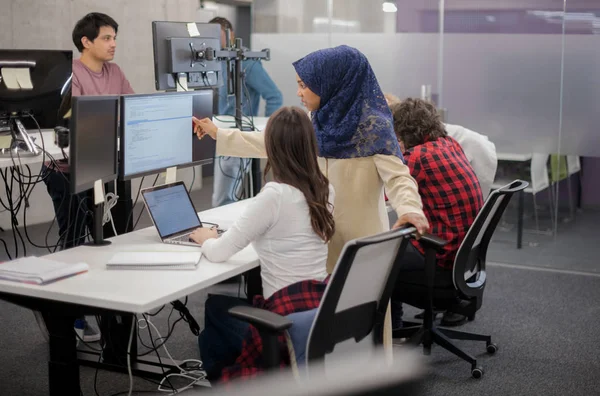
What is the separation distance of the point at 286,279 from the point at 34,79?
1.67 m

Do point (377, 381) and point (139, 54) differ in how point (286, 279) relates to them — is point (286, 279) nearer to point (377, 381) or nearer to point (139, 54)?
point (377, 381)

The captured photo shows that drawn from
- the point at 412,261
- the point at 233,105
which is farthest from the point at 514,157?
the point at 412,261

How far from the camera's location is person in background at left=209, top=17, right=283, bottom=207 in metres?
5.04

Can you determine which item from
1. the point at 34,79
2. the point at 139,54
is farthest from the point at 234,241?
the point at 139,54

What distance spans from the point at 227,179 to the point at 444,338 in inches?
83.3

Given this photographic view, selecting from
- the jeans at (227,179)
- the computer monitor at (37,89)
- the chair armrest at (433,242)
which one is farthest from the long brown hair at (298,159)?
the jeans at (227,179)

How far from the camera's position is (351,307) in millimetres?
2262

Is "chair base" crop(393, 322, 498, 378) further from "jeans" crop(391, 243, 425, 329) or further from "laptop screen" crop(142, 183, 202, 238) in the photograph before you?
"laptop screen" crop(142, 183, 202, 238)

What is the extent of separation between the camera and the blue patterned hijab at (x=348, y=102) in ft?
8.92

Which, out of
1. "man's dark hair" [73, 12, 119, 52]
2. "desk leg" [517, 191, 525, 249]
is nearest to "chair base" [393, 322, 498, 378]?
"desk leg" [517, 191, 525, 249]

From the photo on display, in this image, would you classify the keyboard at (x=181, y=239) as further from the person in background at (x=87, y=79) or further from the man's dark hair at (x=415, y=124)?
the man's dark hair at (x=415, y=124)

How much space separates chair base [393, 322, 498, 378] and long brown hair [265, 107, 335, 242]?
1.26m

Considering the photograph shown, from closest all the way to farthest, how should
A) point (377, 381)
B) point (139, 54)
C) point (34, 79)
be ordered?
point (377, 381), point (34, 79), point (139, 54)

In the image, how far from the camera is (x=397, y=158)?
274 centimetres
